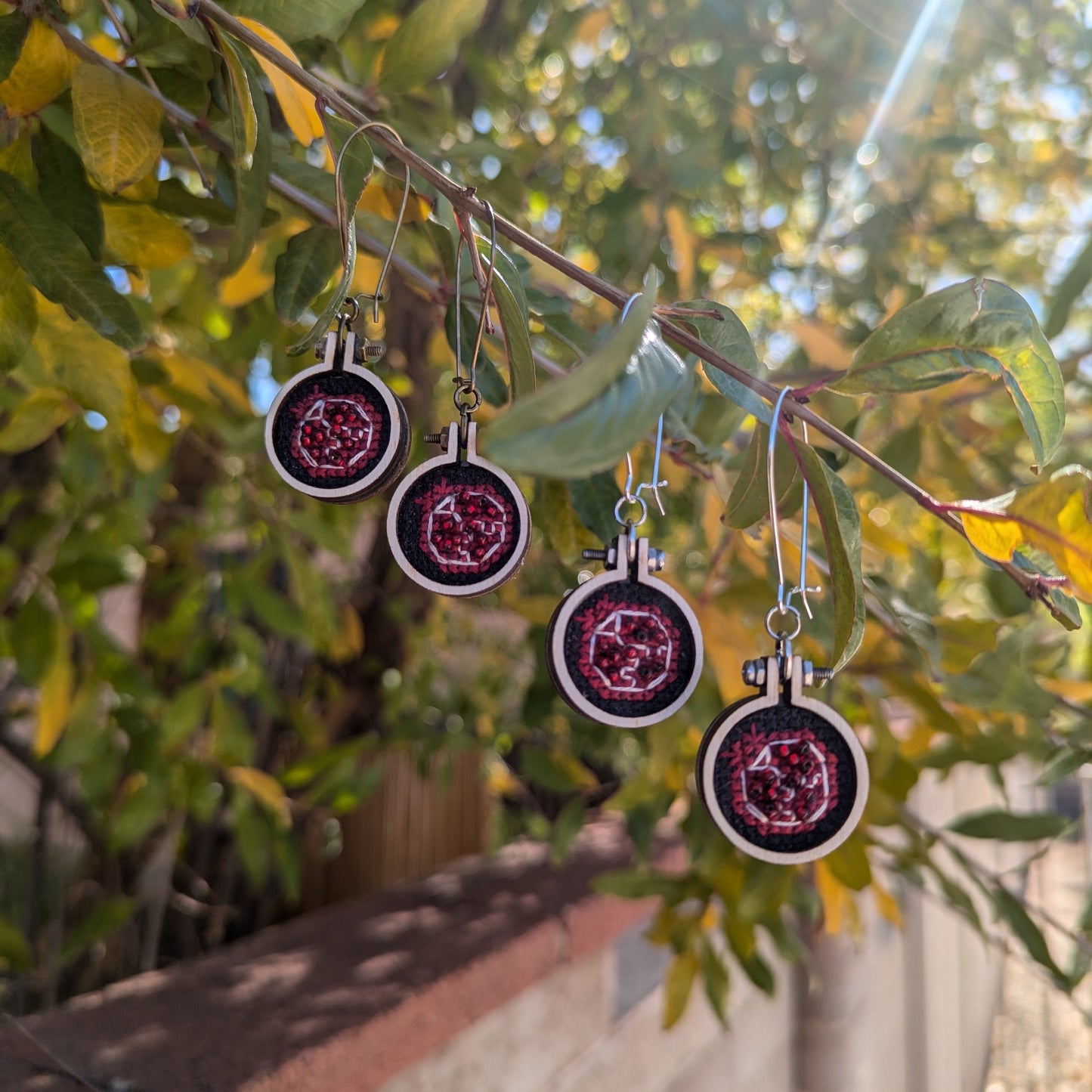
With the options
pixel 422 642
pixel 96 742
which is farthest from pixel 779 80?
pixel 96 742

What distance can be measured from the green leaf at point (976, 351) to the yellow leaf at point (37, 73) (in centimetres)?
47

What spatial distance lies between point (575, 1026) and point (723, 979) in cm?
27

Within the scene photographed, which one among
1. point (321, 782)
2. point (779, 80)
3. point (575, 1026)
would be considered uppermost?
point (779, 80)

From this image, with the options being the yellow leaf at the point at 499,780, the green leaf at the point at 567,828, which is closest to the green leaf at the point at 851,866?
the green leaf at the point at 567,828

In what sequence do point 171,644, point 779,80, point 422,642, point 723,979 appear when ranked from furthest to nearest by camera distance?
point 422,642 < point 779,80 < point 171,644 < point 723,979

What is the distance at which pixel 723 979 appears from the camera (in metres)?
1.18

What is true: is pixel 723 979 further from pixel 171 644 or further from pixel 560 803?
pixel 560 803

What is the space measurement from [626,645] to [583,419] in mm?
189

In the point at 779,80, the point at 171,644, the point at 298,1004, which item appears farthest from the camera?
the point at 779,80

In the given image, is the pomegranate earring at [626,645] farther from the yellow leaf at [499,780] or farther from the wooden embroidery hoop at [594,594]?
the yellow leaf at [499,780]

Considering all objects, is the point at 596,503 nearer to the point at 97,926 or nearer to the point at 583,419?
the point at 583,419

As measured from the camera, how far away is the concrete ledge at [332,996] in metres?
0.87

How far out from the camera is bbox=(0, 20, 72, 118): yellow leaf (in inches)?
20.6

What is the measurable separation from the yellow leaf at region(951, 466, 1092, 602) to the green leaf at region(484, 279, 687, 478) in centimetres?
21
